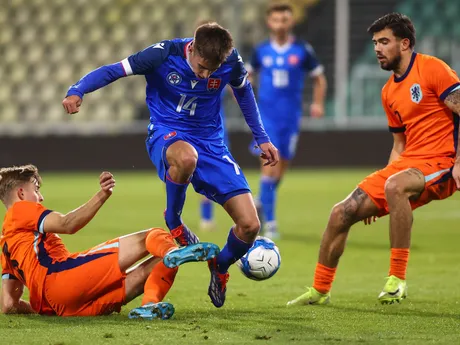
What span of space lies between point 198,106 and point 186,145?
0.91ft

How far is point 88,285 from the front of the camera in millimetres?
5145

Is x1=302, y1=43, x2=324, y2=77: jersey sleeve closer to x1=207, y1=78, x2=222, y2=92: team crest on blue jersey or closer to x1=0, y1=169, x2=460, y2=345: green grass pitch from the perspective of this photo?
x1=0, y1=169, x2=460, y2=345: green grass pitch

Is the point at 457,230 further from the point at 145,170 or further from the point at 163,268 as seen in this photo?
the point at 145,170

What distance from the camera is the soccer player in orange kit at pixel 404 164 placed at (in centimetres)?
585

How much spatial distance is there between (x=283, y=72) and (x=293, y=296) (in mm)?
5016

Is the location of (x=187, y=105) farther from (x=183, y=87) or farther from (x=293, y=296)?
(x=293, y=296)

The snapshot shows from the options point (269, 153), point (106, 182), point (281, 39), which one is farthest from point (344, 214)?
point (281, 39)

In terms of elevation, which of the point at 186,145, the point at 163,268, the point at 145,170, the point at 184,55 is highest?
the point at 184,55

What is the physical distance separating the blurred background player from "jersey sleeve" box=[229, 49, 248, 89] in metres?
1.12

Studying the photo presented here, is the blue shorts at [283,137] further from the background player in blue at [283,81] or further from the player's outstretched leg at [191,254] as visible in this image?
the player's outstretched leg at [191,254]

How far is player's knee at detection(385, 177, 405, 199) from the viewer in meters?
5.82

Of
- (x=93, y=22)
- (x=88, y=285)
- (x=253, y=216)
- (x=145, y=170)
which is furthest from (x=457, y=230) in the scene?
(x=93, y=22)

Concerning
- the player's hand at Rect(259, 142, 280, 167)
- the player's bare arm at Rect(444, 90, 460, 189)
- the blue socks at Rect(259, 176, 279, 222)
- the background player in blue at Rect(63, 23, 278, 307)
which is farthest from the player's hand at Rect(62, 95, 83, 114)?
the blue socks at Rect(259, 176, 279, 222)

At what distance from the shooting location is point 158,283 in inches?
208
